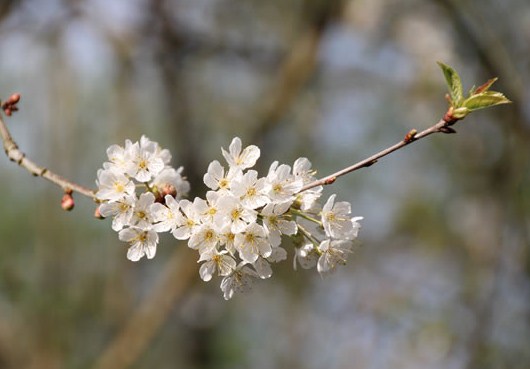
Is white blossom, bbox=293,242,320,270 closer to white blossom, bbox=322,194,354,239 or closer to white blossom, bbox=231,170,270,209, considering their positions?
white blossom, bbox=322,194,354,239

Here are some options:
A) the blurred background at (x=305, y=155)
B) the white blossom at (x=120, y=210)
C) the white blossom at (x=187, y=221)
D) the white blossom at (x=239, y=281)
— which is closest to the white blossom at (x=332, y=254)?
the white blossom at (x=239, y=281)

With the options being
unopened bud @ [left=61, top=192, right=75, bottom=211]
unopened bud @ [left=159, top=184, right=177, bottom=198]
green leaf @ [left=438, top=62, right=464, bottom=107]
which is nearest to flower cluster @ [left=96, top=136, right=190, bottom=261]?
unopened bud @ [left=159, top=184, right=177, bottom=198]

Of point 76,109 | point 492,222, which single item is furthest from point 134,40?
point 492,222

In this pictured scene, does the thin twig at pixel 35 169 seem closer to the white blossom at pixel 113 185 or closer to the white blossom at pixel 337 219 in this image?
the white blossom at pixel 113 185

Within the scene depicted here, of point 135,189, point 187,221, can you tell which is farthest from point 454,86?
point 135,189

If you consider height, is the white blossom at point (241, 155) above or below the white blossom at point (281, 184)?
above

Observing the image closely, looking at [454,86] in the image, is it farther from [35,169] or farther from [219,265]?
[35,169]

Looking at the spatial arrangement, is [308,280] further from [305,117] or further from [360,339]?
[305,117]
